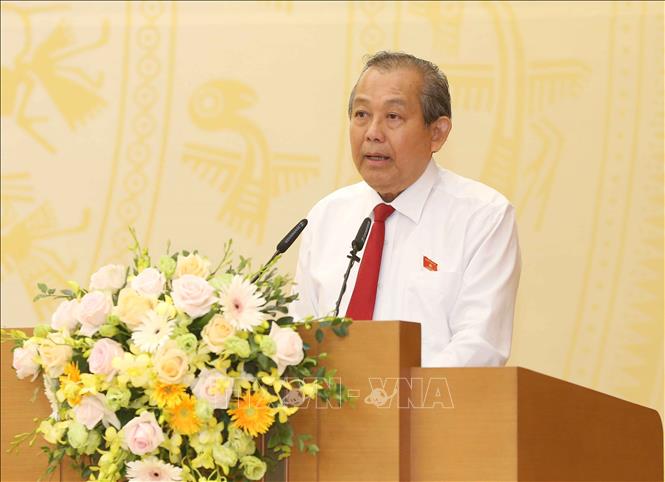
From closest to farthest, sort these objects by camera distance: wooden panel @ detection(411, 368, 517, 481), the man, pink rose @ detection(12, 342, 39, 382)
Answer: wooden panel @ detection(411, 368, 517, 481), pink rose @ detection(12, 342, 39, 382), the man

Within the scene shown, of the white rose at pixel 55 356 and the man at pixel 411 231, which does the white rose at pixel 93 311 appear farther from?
the man at pixel 411 231

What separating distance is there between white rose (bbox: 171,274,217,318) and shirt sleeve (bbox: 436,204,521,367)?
771 millimetres

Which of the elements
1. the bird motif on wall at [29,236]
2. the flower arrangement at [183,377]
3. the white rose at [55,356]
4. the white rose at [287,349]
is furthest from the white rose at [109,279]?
the bird motif on wall at [29,236]

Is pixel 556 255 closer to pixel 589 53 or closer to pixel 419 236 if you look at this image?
pixel 589 53

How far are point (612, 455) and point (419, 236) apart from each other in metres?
0.88

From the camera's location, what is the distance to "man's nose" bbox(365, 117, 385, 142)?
3.34 metres

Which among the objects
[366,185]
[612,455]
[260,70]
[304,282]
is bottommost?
[612,455]

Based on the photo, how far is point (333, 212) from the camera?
3.53m

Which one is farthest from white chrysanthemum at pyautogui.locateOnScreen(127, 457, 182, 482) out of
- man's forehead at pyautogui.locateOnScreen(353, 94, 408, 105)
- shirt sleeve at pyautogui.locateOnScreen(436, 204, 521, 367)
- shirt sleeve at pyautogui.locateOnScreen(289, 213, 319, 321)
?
man's forehead at pyautogui.locateOnScreen(353, 94, 408, 105)

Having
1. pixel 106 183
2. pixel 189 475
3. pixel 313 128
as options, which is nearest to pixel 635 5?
pixel 313 128

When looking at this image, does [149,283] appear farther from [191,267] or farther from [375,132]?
[375,132]

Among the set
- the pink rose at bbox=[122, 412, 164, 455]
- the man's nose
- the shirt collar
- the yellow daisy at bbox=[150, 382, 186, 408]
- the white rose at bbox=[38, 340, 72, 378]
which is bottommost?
the pink rose at bbox=[122, 412, 164, 455]

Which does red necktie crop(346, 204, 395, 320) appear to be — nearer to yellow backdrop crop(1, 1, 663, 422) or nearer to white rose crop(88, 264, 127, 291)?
white rose crop(88, 264, 127, 291)

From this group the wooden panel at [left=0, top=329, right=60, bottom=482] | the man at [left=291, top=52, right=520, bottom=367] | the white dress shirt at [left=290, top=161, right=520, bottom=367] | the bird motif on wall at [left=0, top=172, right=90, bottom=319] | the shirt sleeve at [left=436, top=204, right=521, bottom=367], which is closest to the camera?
the wooden panel at [left=0, top=329, right=60, bottom=482]
